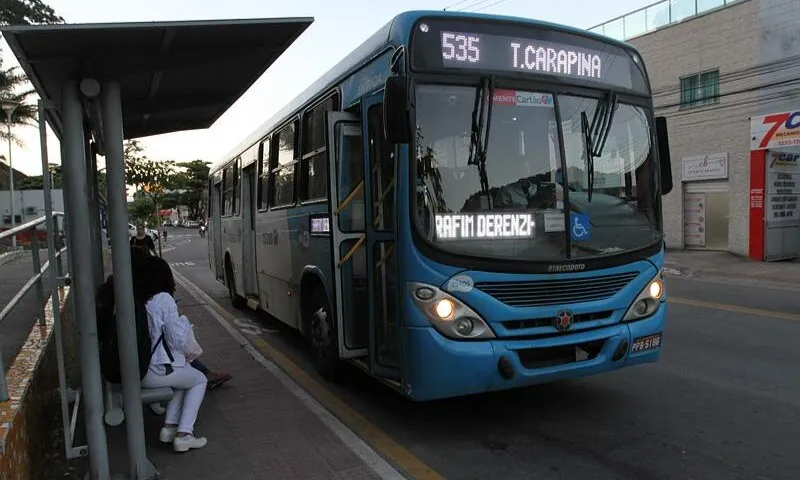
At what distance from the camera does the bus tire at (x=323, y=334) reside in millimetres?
5840

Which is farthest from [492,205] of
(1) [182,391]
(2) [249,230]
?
(2) [249,230]

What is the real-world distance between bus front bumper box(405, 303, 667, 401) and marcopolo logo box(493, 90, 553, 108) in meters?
1.68

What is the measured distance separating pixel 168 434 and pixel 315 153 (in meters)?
2.81

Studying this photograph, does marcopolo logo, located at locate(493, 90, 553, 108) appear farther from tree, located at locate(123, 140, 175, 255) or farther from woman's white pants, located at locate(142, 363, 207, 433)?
tree, located at locate(123, 140, 175, 255)

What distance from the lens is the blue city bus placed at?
425cm

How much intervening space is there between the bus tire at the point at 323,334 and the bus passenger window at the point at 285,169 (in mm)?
1262

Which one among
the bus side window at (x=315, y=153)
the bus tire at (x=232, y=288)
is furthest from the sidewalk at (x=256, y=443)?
the bus tire at (x=232, y=288)

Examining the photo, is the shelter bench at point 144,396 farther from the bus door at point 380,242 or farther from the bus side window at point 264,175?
the bus side window at point 264,175

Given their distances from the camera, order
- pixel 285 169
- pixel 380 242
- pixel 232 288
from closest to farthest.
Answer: pixel 380 242 < pixel 285 169 < pixel 232 288

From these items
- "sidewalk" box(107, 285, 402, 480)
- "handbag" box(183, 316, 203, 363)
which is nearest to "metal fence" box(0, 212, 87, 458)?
"sidewalk" box(107, 285, 402, 480)

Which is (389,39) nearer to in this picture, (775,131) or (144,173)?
(775,131)

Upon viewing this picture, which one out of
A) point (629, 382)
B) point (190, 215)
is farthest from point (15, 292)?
point (190, 215)

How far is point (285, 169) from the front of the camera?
7199 millimetres

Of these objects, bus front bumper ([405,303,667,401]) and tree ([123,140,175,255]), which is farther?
tree ([123,140,175,255])
